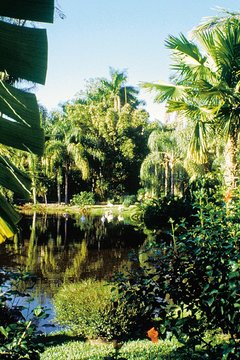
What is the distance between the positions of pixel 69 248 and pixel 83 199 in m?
15.0

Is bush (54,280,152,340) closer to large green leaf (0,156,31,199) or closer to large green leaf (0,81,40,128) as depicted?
large green leaf (0,156,31,199)

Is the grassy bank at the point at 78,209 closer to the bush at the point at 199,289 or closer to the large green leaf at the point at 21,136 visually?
the bush at the point at 199,289

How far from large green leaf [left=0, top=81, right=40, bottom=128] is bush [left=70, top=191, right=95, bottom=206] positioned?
2755 cm

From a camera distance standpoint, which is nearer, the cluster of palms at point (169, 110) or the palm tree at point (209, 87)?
the cluster of palms at point (169, 110)

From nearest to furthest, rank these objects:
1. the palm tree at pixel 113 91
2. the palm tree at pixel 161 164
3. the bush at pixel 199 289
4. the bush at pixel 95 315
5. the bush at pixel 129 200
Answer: the bush at pixel 199 289
the bush at pixel 95 315
the palm tree at pixel 161 164
the bush at pixel 129 200
the palm tree at pixel 113 91

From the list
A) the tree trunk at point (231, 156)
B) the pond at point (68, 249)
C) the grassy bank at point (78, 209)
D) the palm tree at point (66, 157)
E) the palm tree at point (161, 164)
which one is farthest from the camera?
the palm tree at point (66, 157)

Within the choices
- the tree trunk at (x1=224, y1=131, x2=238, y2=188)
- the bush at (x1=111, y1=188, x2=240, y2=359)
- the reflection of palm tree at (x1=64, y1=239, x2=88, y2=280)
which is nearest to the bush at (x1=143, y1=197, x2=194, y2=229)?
the reflection of palm tree at (x1=64, y1=239, x2=88, y2=280)

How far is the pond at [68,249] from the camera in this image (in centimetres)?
970

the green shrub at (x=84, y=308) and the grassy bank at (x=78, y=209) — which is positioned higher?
the grassy bank at (x=78, y=209)

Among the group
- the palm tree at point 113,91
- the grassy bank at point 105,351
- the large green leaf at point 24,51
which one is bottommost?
the grassy bank at point 105,351

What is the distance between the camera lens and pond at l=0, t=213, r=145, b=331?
9.70 m

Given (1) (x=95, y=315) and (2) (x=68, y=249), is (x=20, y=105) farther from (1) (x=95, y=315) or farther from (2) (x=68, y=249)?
(2) (x=68, y=249)

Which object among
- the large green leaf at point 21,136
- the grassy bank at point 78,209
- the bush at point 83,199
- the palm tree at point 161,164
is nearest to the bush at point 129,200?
the grassy bank at point 78,209

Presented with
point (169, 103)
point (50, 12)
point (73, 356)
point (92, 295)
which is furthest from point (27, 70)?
point (169, 103)
